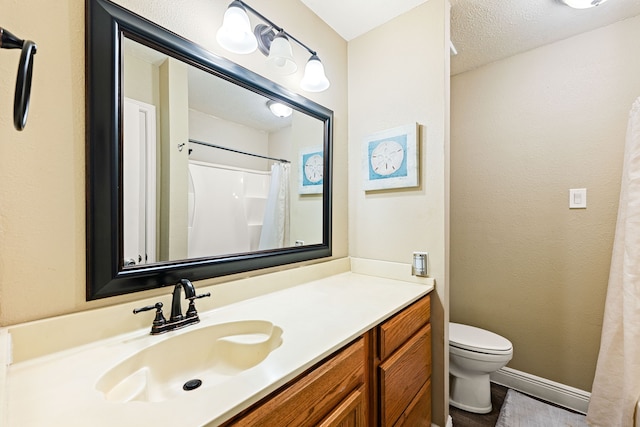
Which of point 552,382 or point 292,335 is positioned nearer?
point 292,335

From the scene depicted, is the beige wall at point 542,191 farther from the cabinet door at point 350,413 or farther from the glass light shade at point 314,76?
the cabinet door at point 350,413

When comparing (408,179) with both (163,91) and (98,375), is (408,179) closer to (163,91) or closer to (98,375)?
(163,91)

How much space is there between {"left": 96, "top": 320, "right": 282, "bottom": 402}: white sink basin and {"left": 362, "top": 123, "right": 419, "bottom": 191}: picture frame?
1.04m

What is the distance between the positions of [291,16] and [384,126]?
78 centimetres

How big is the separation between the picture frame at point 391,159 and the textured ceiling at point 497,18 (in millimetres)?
687

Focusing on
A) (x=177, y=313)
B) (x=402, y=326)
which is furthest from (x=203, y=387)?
(x=402, y=326)

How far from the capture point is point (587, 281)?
162 centimetres

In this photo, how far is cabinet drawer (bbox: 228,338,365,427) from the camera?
60 centimetres

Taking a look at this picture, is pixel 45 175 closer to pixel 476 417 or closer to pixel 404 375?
pixel 404 375

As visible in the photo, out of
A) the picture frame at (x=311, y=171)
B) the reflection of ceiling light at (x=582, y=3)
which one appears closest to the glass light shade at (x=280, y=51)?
the picture frame at (x=311, y=171)

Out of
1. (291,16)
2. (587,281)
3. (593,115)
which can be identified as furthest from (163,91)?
(587,281)

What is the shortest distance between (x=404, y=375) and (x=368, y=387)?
0.84 feet

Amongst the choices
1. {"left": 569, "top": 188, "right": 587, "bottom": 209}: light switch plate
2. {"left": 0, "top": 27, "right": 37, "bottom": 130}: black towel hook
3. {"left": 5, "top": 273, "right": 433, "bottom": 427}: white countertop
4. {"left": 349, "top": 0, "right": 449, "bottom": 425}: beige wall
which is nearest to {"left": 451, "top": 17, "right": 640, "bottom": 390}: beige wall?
{"left": 569, "top": 188, "right": 587, "bottom": 209}: light switch plate

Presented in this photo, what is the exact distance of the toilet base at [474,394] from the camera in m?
1.61
